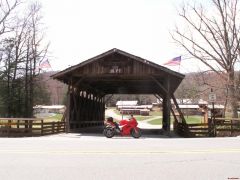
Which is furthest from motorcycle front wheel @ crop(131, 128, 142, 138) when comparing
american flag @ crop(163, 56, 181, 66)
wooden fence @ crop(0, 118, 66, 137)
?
american flag @ crop(163, 56, 181, 66)

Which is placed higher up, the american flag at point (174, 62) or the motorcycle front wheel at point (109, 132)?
the american flag at point (174, 62)

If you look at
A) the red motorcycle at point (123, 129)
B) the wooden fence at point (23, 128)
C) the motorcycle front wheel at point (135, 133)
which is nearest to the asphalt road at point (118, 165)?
the motorcycle front wheel at point (135, 133)

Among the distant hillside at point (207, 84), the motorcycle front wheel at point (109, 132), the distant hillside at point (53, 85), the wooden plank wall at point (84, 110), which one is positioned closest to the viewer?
the motorcycle front wheel at point (109, 132)

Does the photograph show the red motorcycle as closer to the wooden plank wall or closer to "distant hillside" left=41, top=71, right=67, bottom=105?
the wooden plank wall

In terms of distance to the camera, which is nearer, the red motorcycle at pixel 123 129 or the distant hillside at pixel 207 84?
the red motorcycle at pixel 123 129

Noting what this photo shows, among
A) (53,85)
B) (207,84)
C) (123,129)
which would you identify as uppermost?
(53,85)

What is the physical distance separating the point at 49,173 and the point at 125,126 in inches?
571

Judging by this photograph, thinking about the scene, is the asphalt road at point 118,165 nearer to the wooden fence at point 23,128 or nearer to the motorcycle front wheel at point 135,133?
the motorcycle front wheel at point 135,133

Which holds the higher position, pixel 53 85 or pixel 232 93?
pixel 53 85

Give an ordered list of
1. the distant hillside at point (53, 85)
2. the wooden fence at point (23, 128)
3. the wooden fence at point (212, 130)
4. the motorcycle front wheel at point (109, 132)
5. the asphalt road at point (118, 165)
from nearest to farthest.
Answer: the asphalt road at point (118, 165) < the motorcycle front wheel at point (109, 132) < the wooden fence at point (23, 128) < the wooden fence at point (212, 130) < the distant hillside at point (53, 85)

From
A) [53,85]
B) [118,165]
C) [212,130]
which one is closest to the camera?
[118,165]

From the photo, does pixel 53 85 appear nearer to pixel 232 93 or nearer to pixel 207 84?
pixel 207 84

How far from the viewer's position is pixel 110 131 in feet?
75.9

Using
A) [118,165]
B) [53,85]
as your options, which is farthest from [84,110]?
[53,85]
